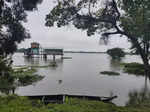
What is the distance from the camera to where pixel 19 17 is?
10.6 meters

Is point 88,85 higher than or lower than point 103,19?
lower

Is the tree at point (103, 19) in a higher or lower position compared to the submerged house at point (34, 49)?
lower

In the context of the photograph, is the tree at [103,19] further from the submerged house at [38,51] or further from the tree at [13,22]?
the submerged house at [38,51]

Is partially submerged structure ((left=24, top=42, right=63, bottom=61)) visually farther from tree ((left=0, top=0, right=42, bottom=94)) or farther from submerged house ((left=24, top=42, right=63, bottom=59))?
tree ((left=0, top=0, right=42, bottom=94))

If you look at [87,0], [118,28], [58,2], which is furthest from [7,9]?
[118,28]

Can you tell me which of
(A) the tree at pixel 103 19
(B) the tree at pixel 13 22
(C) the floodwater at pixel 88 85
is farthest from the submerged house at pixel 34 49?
(A) the tree at pixel 103 19

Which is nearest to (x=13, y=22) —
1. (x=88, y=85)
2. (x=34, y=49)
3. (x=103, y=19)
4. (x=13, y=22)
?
(x=13, y=22)

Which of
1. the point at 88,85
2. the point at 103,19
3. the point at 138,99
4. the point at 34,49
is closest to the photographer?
the point at 103,19

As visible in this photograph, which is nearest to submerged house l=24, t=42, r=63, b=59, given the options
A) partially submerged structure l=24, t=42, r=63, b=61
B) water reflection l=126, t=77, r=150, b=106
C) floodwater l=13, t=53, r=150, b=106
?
partially submerged structure l=24, t=42, r=63, b=61

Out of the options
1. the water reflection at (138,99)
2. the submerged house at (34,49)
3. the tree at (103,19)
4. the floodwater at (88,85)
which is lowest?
the water reflection at (138,99)

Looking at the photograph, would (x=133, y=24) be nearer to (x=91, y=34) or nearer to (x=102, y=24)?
(x=102, y=24)

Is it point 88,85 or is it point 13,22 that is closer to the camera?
point 13,22

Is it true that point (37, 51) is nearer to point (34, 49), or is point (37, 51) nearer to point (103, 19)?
point (34, 49)

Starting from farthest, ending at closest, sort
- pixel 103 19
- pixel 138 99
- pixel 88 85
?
pixel 88 85, pixel 138 99, pixel 103 19
